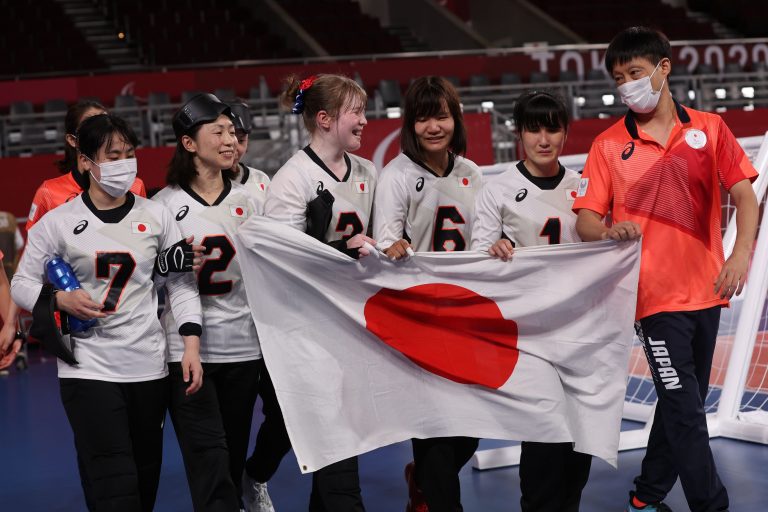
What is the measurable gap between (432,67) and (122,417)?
45.4ft

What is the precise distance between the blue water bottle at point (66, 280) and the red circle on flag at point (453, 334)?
1.10 metres

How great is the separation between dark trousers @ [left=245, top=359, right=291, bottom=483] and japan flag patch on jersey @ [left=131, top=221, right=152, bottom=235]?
91 centimetres

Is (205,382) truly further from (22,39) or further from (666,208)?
(22,39)

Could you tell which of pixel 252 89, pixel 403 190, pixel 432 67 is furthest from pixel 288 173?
pixel 432 67

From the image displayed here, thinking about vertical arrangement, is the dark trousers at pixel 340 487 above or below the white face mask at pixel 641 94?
below

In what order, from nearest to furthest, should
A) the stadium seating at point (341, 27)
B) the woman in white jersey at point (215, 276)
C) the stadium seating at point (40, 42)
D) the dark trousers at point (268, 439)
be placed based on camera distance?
1. the woman in white jersey at point (215, 276)
2. the dark trousers at point (268, 439)
3. the stadium seating at point (40, 42)
4. the stadium seating at point (341, 27)

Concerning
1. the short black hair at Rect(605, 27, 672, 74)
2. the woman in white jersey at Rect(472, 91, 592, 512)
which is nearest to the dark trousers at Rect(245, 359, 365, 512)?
the woman in white jersey at Rect(472, 91, 592, 512)

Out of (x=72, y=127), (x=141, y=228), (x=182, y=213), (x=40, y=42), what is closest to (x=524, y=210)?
(x=182, y=213)

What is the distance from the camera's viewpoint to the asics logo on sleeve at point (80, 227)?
345 cm

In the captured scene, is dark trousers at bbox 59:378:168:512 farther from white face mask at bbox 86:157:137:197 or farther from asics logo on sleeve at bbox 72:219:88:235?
white face mask at bbox 86:157:137:197

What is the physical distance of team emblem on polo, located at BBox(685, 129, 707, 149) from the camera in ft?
11.8

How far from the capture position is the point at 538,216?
3.75 metres

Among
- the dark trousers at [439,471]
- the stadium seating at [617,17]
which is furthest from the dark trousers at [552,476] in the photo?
the stadium seating at [617,17]

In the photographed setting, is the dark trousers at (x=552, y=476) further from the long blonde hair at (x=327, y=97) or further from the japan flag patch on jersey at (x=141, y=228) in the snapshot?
the japan flag patch on jersey at (x=141, y=228)
